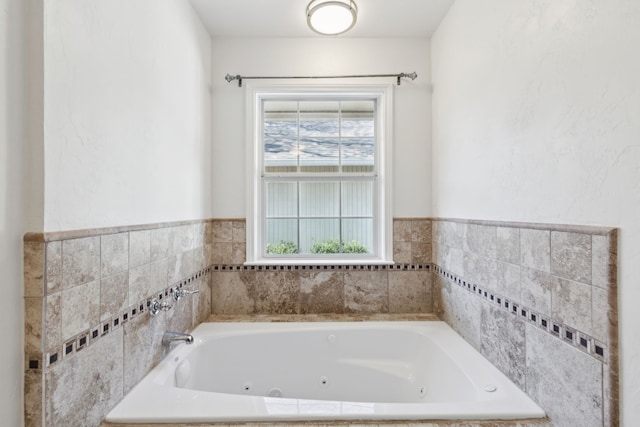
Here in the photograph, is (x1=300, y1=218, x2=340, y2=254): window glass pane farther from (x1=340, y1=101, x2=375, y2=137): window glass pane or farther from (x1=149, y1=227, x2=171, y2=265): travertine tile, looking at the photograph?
(x1=149, y1=227, x2=171, y2=265): travertine tile

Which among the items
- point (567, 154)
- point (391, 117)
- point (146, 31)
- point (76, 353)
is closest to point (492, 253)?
point (567, 154)

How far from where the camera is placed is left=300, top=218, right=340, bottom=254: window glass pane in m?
2.42

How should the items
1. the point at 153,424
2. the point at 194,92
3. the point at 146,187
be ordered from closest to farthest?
the point at 153,424, the point at 146,187, the point at 194,92

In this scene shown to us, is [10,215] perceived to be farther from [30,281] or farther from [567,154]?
[567,154]

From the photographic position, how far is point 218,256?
2.26 metres

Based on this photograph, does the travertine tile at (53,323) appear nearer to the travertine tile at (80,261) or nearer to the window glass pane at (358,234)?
the travertine tile at (80,261)

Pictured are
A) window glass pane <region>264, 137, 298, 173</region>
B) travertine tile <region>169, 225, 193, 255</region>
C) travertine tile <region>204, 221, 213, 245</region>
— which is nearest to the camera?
travertine tile <region>169, 225, 193, 255</region>

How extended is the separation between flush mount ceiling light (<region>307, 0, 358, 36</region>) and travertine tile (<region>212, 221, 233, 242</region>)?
4.55 feet

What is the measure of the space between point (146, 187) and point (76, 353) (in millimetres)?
690

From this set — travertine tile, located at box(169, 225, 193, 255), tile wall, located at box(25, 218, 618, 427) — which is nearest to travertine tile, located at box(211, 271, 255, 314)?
tile wall, located at box(25, 218, 618, 427)

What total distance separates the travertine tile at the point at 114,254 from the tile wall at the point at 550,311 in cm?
157

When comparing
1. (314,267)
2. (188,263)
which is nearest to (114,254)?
(188,263)

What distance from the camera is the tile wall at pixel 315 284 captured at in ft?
7.38

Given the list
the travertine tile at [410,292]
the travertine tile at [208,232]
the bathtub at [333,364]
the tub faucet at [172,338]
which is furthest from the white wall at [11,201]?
the travertine tile at [410,292]
